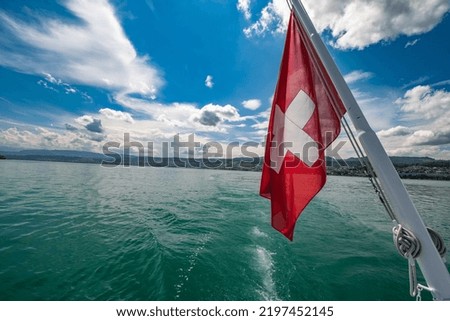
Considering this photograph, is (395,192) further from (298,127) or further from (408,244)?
(298,127)

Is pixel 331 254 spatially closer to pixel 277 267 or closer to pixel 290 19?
pixel 277 267

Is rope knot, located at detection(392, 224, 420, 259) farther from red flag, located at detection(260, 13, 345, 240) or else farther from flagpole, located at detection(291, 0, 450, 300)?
red flag, located at detection(260, 13, 345, 240)

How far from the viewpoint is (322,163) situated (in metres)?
3.23

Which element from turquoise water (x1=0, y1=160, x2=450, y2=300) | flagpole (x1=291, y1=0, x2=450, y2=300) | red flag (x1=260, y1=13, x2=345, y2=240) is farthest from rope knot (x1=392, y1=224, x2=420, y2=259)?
turquoise water (x1=0, y1=160, x2=450, y2=300)

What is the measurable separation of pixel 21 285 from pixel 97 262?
1.85 metres

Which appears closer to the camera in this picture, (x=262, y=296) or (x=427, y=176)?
(x=262, y=296)

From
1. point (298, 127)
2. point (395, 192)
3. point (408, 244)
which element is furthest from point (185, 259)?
point (395, 192)

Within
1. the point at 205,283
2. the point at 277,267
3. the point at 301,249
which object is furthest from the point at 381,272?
the point at 205,283

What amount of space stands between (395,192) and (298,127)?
158 cm

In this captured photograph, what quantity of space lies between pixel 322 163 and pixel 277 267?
229 inches

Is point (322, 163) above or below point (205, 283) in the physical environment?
above

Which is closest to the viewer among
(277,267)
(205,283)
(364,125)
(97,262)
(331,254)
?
(364,125)

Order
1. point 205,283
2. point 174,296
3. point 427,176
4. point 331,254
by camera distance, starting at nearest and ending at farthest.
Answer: point 174,296 < point 205,283 < point 331,254 < point 427,176

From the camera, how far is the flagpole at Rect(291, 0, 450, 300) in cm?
216
